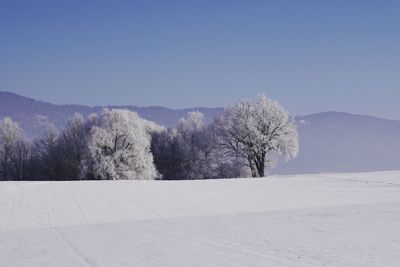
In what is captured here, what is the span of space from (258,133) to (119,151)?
19793 mm

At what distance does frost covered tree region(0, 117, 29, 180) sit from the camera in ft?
284

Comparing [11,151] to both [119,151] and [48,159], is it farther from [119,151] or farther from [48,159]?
[119,151]

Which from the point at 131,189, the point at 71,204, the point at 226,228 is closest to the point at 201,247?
the point at 226,228

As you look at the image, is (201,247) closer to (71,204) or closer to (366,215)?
(366,215)

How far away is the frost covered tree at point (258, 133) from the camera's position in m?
66.2

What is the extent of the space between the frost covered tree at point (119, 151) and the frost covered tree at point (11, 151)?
20.8m

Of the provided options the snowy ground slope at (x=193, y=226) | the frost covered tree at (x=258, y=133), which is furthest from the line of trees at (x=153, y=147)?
the snowy ground slope at (x=193, y=226)

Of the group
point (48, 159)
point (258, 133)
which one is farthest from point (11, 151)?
point (258, 133)

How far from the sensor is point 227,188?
47.7 metres

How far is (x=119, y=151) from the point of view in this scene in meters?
70.3

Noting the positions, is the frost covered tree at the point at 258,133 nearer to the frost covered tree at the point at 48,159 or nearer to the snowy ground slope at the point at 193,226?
the snowy ground slope at the point at 193,226

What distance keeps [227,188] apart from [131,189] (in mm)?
9212

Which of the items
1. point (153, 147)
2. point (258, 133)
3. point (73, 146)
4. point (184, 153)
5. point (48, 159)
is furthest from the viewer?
point (153, 147)

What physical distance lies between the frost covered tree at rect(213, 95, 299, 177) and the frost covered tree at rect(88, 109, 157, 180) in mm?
11481
